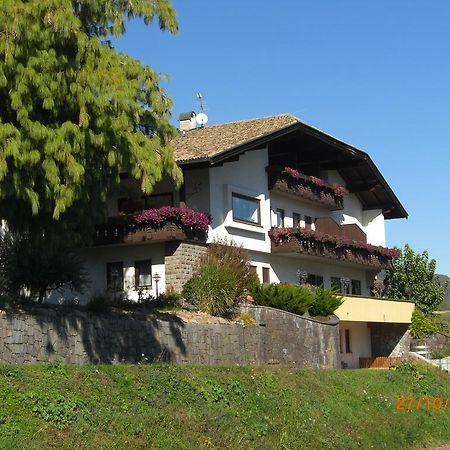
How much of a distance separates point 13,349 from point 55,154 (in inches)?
176

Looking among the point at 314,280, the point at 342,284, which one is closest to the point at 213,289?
the point at 314,280

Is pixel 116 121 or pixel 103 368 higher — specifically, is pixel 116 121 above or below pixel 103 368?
above

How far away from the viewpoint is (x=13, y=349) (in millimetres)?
17422

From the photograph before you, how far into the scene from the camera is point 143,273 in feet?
101

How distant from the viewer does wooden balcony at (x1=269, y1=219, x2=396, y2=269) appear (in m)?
34.5

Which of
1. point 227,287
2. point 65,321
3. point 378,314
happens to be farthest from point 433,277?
point 65,321

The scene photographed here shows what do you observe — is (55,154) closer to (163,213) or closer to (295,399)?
(295,399)

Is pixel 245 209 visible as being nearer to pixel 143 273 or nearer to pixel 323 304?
pixel 143 273

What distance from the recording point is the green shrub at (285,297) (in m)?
29.2

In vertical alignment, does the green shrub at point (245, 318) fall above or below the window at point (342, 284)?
below

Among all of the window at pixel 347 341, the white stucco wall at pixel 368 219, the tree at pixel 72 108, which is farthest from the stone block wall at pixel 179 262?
the white stucco wall at pixel 368 219

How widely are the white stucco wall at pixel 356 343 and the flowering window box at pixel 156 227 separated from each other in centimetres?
1195

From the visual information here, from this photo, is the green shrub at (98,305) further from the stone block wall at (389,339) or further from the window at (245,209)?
the stone block wall at (389,339)

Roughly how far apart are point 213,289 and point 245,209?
661cm
